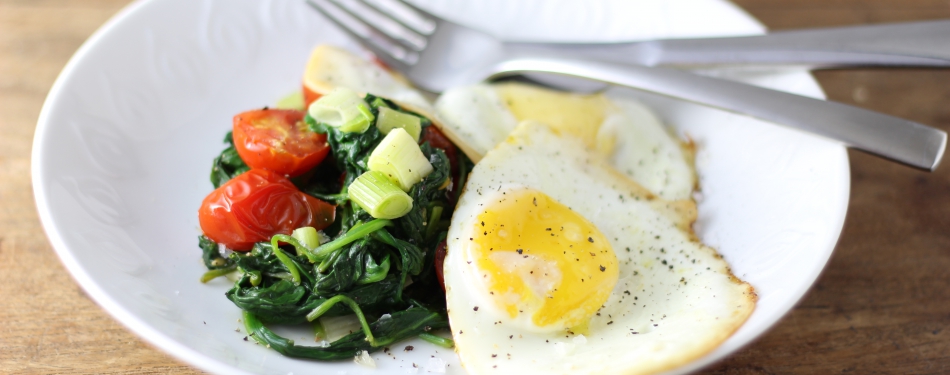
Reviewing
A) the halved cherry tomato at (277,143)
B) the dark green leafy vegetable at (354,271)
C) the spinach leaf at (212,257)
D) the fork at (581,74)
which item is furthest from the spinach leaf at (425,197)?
the fork at (581,74)

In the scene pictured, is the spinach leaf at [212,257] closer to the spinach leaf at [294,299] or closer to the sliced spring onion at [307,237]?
the spinach leaf at [294,299]

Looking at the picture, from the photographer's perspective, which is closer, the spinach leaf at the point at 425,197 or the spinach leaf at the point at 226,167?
the spinach leaf at the point at 425,197

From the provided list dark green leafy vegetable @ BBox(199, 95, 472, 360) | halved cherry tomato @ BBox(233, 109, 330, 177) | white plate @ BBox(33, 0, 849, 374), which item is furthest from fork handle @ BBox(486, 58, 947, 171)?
halved cherry tomato @ BBox(233, 109, 330, 177)

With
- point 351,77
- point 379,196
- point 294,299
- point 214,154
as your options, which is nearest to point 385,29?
point 351,77

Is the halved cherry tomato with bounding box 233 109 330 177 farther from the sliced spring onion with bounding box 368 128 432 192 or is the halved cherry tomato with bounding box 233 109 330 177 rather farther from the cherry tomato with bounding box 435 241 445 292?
the cherry tomato with bounding box 435 241 445 292

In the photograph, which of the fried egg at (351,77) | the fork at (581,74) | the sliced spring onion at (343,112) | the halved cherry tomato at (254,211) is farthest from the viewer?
the fried egg at (351,77)

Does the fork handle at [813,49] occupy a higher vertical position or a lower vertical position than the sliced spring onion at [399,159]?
higher
